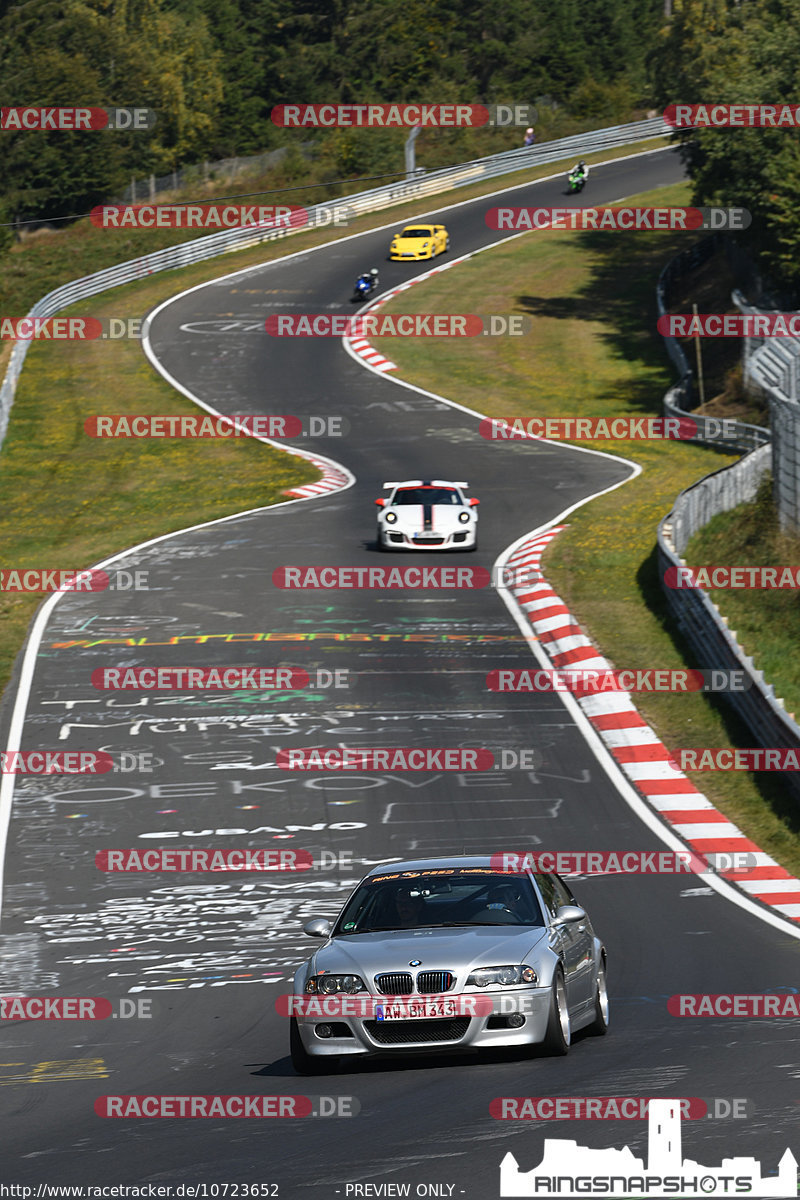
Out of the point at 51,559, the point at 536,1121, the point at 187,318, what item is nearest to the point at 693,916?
the point at 536,1121

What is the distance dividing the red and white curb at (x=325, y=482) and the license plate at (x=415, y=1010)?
30239mm

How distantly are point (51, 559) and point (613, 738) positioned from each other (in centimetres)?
1599

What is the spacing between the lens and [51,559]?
34344mm
